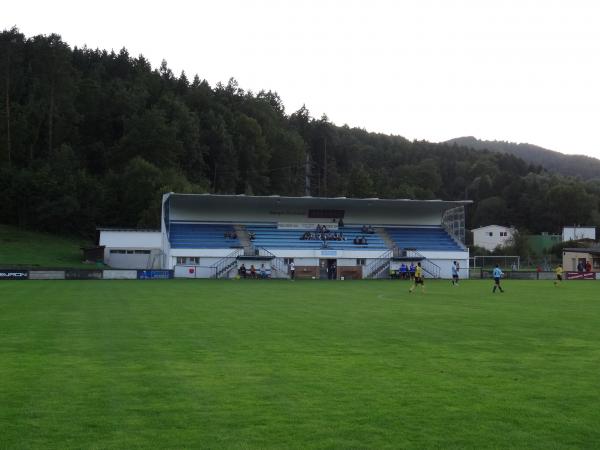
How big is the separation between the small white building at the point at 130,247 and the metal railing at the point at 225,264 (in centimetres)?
970

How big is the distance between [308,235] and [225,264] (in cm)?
1024

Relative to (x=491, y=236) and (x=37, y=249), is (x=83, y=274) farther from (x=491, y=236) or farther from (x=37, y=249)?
(x=491, y=236)

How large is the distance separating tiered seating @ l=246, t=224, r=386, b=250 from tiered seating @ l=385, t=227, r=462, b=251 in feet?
7.40

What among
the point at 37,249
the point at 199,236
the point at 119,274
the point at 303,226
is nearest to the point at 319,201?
the point at 303,226

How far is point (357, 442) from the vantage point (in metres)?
6.85

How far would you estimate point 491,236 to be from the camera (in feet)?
408

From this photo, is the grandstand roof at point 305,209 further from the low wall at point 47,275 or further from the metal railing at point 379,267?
the low wall at point 47,275

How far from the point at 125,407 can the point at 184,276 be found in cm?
4998

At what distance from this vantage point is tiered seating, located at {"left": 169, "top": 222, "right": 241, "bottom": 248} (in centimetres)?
5991

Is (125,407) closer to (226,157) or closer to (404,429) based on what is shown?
(404,429)

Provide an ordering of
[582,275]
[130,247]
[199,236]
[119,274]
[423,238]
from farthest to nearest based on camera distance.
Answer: [423,238]
[130,247]
[199,236]
[582,275]
[119,274]

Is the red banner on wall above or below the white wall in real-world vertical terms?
below

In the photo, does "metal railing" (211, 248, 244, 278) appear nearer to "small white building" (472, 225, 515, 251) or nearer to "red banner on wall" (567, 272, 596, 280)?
"red banner on wall" (567, 272, 596, 280)

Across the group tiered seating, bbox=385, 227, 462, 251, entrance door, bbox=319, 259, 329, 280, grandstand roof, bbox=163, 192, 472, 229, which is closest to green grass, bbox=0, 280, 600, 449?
entrance door, bbox=319, 259, 329, 280
